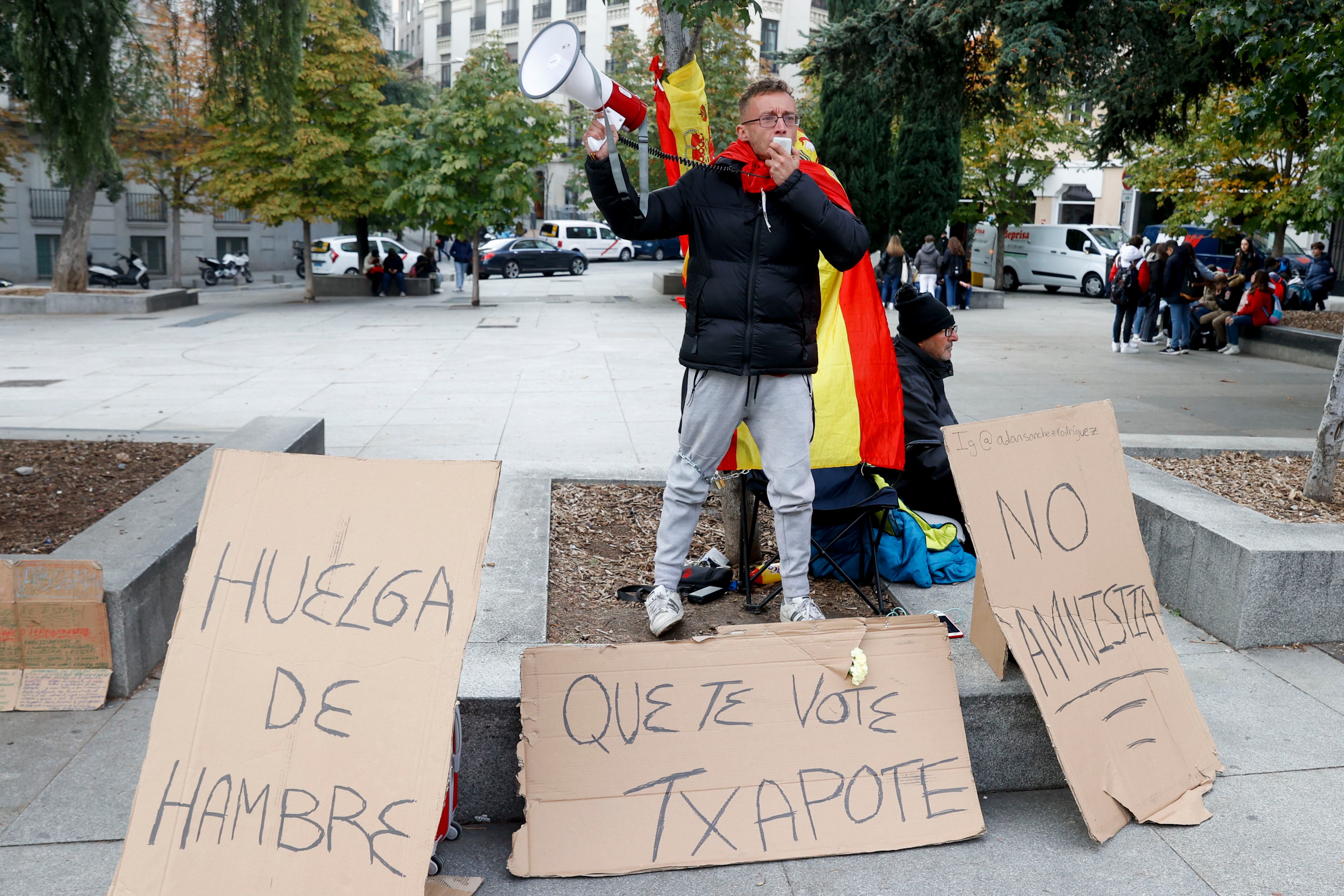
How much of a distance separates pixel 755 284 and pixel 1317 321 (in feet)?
51.0

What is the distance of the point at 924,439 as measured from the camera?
450 cm

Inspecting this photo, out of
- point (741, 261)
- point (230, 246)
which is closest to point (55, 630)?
point (741, 261)

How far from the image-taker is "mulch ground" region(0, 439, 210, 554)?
438cm

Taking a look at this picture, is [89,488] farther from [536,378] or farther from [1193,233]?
[1193,233]

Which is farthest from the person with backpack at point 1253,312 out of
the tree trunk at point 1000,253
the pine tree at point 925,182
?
the tree trunk at point 1000,253

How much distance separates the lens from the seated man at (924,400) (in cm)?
446

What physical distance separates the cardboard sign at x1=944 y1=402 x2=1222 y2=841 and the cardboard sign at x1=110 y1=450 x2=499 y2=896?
1472mm

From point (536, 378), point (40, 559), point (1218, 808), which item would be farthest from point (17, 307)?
point (1218, 808)

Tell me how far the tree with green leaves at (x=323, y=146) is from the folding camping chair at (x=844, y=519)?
1878 cm

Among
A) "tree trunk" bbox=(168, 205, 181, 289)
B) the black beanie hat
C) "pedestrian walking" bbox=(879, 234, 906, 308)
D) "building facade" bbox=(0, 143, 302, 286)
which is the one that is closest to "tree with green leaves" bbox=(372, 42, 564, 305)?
"pedestrian walking" bbox=(879, 234, 906, 308)

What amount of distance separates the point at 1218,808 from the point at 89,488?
490cm

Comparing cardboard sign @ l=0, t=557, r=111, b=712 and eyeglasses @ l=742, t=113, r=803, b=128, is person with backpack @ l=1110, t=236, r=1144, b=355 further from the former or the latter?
cardboard sign @ l=0, t=557, r=111, b=712

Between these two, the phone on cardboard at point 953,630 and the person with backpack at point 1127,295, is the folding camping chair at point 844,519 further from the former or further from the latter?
the person with backpack at point 1127,295

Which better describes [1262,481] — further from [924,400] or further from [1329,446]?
[924,400]
